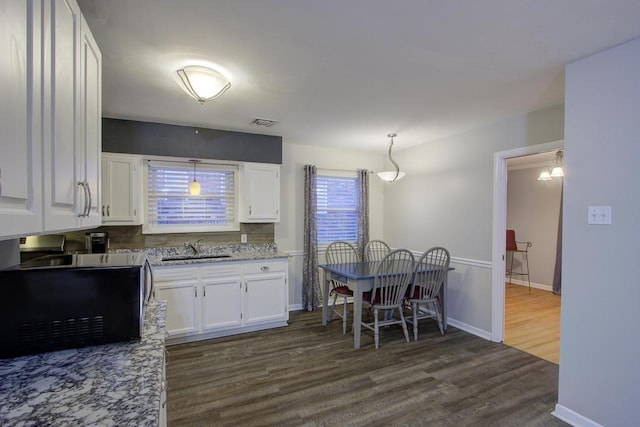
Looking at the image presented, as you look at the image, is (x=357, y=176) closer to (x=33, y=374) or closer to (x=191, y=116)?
(x=191, y=116)

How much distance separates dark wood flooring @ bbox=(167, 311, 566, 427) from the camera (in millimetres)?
2164

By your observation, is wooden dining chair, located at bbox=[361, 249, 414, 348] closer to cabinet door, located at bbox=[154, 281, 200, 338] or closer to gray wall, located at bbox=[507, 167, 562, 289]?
cabinet door, located at bbox=[154, 281, 200, 338]

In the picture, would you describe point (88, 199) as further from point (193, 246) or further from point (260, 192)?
point (260, 192)

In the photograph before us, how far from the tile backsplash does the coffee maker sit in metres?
0.10

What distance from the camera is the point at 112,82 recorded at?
8.00 ft

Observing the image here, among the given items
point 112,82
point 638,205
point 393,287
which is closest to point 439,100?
point 638,205

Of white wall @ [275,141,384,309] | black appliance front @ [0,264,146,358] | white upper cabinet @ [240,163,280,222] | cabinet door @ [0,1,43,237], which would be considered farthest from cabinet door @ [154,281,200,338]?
cabinet door @ [0,1,43,237]

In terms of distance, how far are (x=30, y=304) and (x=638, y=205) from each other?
3060 millimetres

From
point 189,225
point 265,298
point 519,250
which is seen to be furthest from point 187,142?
point 519,250

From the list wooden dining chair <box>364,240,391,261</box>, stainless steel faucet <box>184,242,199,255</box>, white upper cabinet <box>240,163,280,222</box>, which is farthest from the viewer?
wooden dining chair <box>364,240,391,261</box>

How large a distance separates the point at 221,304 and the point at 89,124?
2.51 m

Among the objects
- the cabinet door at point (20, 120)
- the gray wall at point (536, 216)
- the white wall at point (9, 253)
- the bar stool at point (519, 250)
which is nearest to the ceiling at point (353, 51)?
the cabinet door at point (20, 120)

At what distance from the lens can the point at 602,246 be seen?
6.42 feet

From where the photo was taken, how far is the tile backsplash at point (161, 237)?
327 centimetres
